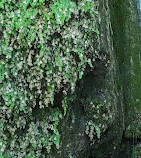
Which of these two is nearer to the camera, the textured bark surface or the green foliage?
the green foliage

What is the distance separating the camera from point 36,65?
3025 mm

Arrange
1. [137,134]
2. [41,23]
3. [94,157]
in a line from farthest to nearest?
[137,134]
[94,157]
[41,23]

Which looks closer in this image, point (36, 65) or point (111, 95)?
point (36, 65)

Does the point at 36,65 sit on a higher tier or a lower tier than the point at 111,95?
higher

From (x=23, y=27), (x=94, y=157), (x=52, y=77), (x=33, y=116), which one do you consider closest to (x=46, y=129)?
(x=33, y=116)

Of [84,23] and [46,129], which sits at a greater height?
[84,23]

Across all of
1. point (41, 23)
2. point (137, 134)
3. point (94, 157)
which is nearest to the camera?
point (41, 23)

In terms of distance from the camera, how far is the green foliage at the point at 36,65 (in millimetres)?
2979

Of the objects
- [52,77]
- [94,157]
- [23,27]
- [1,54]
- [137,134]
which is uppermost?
[23,27]

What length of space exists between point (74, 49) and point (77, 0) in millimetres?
562

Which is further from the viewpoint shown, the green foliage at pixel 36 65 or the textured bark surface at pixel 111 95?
the textured bark surface at pixel 111 95

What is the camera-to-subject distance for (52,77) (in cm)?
305

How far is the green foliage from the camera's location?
298 cm

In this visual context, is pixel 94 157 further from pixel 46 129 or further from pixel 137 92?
pixel 137 92
